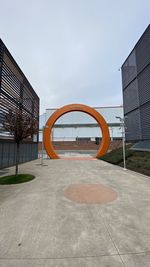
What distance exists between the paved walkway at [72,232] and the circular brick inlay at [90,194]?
0.96 ft

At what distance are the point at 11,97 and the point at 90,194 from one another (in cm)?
1129

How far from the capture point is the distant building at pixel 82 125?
136 feet

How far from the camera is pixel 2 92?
10.7 metres

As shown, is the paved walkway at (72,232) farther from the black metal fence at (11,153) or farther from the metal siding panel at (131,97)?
the metal siding panel at (131,97)

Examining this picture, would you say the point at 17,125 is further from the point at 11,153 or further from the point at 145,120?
the point at 145,120

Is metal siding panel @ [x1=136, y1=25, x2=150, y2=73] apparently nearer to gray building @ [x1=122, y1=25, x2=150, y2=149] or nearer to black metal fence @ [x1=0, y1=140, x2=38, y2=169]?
gray building @ [x1=122, y1=25, x2=150, y2=149]

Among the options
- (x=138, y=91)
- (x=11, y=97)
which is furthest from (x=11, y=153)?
(x=138, y=91)

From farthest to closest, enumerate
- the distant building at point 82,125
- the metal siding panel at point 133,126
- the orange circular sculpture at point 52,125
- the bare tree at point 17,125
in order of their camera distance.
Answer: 1. the distant building at point 82,125
2. the orange circular sculpture at point 52,125
3. the metal siding panel at point 133,126
4. the bare tree at point 17,125

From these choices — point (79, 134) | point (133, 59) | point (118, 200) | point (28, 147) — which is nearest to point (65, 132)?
point (79, 134)

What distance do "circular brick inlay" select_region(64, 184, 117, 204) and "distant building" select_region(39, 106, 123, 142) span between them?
117ft

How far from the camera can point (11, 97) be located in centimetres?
1225

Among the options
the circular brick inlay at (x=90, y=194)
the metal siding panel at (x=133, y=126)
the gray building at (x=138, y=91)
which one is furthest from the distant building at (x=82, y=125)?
the circular brick inlay at (x=90, y=194)

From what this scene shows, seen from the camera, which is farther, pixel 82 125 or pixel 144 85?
pixel 82 125

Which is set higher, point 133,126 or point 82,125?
point 82,125
